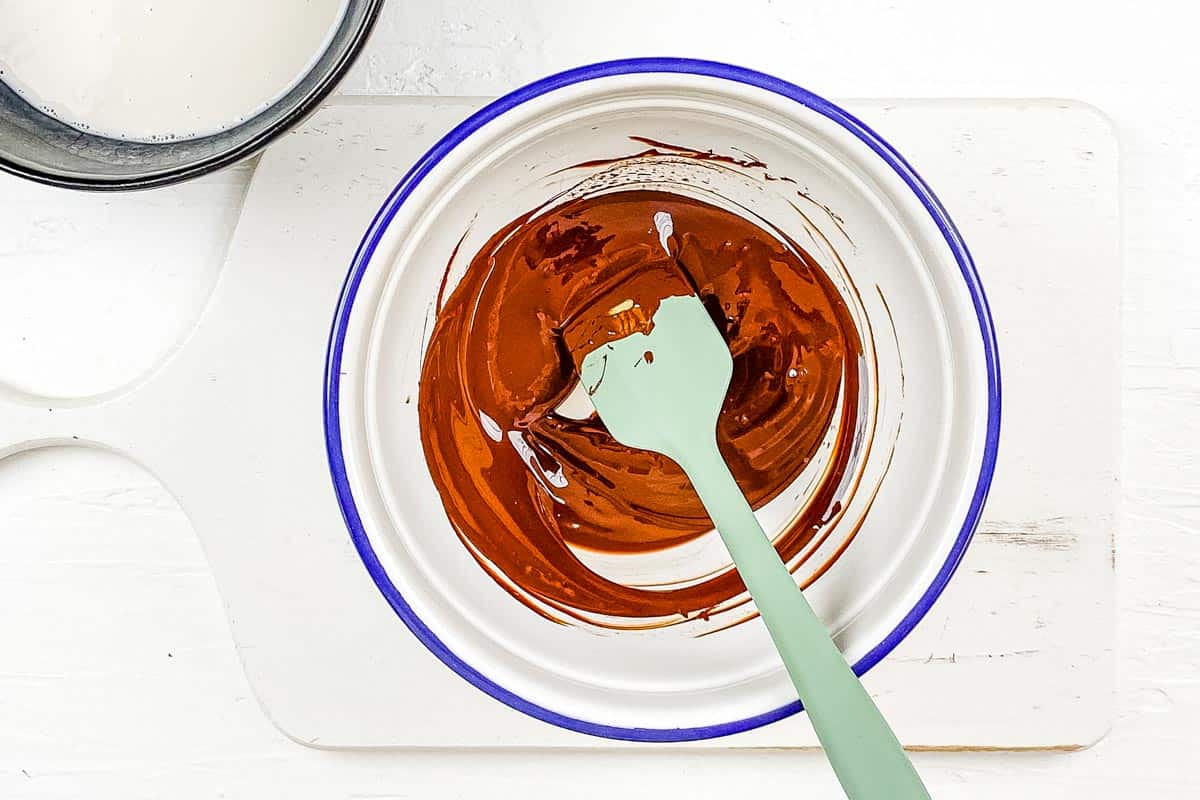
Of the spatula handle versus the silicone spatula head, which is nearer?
the spatula handle

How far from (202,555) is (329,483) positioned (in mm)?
147

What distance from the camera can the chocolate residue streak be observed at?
2.43 ft

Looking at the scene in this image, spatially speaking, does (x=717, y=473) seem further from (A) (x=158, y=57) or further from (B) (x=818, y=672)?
(A) (x=158, y=57)

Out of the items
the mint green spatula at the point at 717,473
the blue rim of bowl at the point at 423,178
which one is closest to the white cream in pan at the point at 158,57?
the blue rim of bowl at the point at 423,178

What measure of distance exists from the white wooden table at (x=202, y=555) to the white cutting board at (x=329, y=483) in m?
0.04

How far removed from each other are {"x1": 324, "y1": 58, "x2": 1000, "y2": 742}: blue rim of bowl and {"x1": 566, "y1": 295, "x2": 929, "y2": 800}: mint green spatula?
0.07m

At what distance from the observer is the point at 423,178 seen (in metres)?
0.66

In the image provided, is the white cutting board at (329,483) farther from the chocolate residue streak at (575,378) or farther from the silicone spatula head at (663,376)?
the silicone spatula head at (663,376)

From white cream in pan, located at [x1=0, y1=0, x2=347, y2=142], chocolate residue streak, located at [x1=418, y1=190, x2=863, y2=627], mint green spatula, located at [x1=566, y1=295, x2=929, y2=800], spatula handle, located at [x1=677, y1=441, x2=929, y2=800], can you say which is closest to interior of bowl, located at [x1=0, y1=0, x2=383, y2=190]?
white cream in pan, located at [x1=0, y1=0, x2=347, y2=142]

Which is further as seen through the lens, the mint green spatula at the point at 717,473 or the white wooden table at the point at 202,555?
the white wooden table at the point at 202,555

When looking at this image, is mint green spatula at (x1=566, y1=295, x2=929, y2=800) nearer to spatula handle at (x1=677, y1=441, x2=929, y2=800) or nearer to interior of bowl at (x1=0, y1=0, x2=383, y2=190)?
spatula handle at (x1=677, y1=441, x2=929, y2=800)

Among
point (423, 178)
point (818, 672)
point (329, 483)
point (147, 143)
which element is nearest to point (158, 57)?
point (147, 143)

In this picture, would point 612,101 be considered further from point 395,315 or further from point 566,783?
point 566,783

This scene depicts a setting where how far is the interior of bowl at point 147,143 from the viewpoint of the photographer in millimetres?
640
